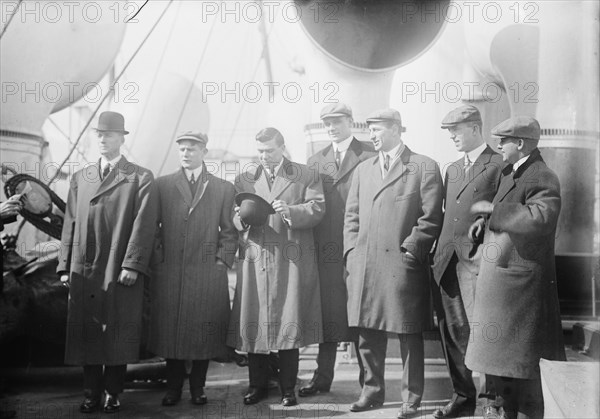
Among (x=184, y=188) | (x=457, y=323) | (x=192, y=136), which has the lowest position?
(x=457, y=323)

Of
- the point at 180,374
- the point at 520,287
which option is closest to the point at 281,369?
the point at 180,374

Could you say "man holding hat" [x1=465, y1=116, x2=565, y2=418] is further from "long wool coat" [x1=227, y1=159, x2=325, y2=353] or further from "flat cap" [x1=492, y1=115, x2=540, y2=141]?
"long wool coat" [x1=227, y1=159, x2=325, y2=353]

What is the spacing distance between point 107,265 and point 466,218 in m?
2.21

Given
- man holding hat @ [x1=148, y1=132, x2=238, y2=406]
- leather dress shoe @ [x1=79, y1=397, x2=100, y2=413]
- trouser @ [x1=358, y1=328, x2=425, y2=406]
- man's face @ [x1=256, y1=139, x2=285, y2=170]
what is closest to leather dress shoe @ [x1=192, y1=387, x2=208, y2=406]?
man holding hat @ [x1=148, y1=132, x2=238, y2=406]

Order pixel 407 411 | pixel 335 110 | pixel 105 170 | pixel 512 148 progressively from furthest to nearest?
pixel 335 110
pixel 105 170
pixel 407 411
pixel 512 148

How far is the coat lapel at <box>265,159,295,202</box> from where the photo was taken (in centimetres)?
443

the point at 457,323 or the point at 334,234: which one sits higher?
the point at 334,234

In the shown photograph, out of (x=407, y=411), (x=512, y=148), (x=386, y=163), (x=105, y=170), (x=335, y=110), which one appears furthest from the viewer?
(x=335, y=110)

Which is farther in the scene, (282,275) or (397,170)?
(282,275)

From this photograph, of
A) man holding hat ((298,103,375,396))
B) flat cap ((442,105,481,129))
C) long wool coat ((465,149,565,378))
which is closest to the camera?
long wool coat ((465,149,565,378))

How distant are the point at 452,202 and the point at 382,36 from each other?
5.28 ft

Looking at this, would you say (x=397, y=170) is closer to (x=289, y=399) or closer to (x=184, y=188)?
(x=184, y=188)

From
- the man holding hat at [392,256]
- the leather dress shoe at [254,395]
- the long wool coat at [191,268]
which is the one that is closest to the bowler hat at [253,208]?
the long wool coat at [191,268]

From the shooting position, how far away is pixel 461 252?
3.94 metres
